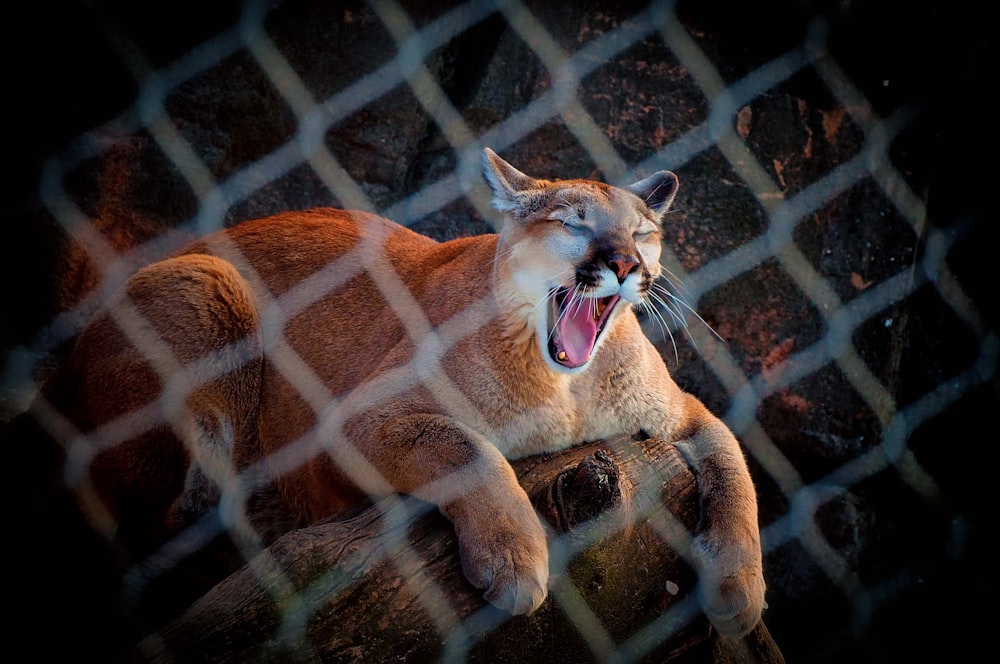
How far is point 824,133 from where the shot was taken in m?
3.08

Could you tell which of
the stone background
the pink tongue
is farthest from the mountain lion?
the stone background

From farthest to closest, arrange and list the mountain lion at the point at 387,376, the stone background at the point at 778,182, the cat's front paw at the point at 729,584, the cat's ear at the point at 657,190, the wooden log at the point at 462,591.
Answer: the stone background at the point at 778,182 < the cat's ear at the point at 657,190 < the mountain lion at the point at 387,376 < the cat's front paw at the point at 729,584 < the wooden log at the point at 462,591

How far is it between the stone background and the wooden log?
106 cm

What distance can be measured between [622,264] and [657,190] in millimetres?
398

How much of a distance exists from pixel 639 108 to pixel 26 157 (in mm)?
1761

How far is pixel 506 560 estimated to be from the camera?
1.84 meters

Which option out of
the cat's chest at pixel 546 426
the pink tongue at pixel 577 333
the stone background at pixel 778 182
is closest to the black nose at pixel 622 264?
the pink tongue at pixel 577 333

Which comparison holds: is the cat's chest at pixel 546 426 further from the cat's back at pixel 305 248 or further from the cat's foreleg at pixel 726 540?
the cat's back at pixel 305 248

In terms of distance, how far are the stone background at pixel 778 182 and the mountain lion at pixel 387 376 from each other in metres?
0.56

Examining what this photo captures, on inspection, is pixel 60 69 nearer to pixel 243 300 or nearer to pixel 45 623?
pixel 243 300

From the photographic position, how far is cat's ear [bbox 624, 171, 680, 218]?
2.44m

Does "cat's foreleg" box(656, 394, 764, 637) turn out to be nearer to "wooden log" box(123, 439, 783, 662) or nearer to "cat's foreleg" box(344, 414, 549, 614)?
"wooden log" box(123, 439, 783, 662)

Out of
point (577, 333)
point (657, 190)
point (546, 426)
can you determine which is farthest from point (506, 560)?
point (657, 190)

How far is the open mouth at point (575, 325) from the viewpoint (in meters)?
2.22
